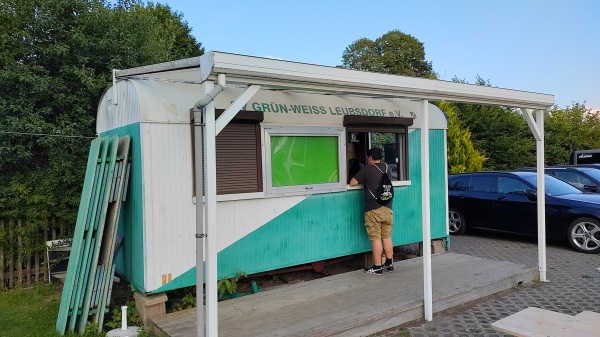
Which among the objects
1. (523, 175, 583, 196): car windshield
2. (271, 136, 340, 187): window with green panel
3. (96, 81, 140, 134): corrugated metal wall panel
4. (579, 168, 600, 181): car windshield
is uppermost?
(96, 81, 140, 134): corrugated metal wall panel

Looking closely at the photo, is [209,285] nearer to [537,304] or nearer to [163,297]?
[163,297]

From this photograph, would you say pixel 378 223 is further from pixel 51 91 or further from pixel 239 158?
pixel 51 91

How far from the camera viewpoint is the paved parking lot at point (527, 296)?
4.74 m

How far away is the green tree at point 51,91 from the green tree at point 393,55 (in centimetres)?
2983

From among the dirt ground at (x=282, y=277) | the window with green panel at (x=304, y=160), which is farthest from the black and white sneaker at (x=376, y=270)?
the window with green panel at (x=304, y=160)

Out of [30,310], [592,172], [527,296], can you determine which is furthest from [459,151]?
[30,310]

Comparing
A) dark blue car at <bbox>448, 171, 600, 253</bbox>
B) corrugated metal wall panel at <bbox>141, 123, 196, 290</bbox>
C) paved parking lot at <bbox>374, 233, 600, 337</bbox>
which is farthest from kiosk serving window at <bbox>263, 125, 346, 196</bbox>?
dark blue car at <bbox>448, 171, 600, 253</bbox>

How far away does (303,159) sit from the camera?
6066 mm

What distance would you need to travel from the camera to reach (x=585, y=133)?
2425 cm

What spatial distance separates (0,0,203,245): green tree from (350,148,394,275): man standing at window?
417cm

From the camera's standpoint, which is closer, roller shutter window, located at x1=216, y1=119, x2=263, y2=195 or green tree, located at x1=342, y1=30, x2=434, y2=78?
roller shutter window, located at x1=216, y1=119, x2=263, y2=195

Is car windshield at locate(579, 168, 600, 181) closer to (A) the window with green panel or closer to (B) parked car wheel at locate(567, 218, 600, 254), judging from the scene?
(B) parked car wheel at locate(567, 218, 600, 254)

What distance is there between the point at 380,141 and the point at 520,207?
3.91 m

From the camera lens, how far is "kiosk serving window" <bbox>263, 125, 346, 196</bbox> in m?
5.77
